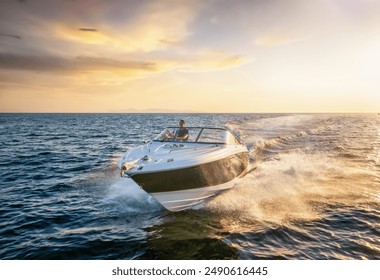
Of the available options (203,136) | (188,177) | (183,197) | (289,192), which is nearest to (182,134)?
(203,136)

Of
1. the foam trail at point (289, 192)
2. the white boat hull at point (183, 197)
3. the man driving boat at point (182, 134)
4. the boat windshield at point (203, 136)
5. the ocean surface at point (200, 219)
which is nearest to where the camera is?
the ocean surface at point (200, 219)

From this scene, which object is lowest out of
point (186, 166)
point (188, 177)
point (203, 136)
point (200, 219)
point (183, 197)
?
point (200, 219)

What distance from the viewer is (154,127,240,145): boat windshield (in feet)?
29.4

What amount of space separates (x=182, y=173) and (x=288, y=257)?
2.99 meters

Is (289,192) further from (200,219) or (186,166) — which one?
(186,166)

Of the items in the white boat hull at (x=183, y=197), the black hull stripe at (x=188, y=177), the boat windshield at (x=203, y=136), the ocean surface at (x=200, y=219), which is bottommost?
the ocean surface at (x=200, y=219)

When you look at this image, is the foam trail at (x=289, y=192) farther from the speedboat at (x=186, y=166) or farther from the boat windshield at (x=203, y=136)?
the boat windshield at (x=203, y=136)

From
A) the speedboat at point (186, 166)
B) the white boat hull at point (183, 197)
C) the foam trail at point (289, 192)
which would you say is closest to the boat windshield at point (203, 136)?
the speedboat at point (186, 166)

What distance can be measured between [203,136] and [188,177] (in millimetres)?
1983

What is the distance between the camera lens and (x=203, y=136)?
29.2 feet

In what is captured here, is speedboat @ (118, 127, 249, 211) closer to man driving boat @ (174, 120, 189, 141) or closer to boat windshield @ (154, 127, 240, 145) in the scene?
boat windshield @ (154, 127, 240, 145)

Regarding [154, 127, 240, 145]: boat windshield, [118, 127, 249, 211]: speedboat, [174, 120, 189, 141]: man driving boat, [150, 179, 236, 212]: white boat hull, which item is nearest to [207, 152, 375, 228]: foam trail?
[150, 179, 236, 212]: white boat hull

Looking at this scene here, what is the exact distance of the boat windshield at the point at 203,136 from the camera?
8953mm

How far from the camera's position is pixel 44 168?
13602mm
